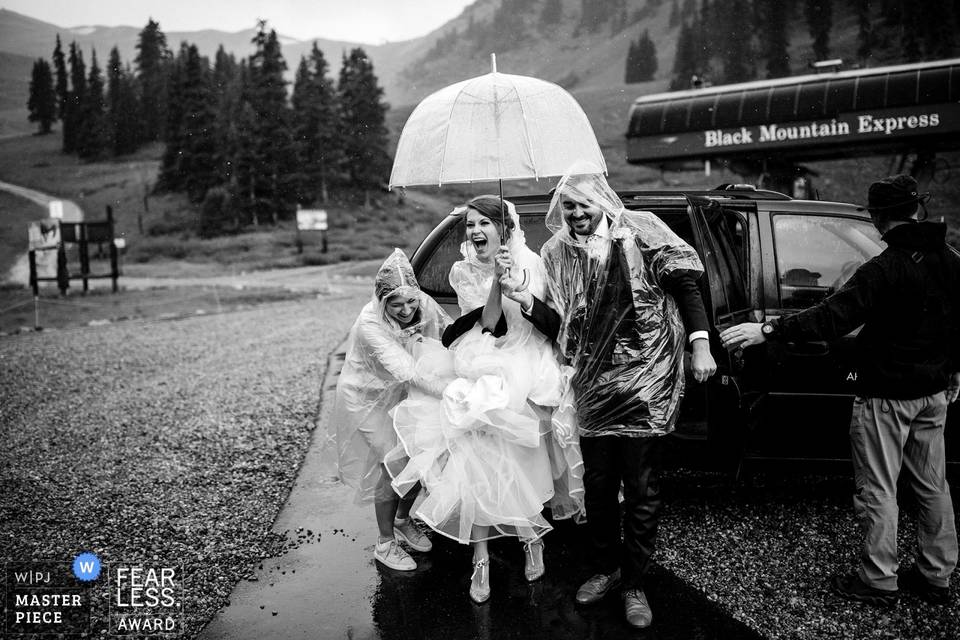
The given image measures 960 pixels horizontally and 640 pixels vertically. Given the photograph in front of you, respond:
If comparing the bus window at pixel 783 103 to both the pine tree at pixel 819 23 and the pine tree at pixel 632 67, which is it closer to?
the pine tree at pixel 819 23

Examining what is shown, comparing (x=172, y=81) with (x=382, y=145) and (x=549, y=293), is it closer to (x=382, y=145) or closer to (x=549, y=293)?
(x=382, y=145)

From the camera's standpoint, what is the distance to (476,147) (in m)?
3.35

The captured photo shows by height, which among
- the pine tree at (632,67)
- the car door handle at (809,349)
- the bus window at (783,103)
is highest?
the pine tree at (632,67)

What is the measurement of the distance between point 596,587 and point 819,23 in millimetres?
109858

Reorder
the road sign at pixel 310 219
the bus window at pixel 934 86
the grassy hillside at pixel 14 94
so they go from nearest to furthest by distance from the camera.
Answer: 1. the bus window at pixel 934 86
2. the road sign at pixel 310 219
3. the grassy hillside at pixel 14 94

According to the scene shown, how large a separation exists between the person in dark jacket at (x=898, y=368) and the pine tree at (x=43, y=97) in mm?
124987

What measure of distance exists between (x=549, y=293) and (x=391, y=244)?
50889 millimetres

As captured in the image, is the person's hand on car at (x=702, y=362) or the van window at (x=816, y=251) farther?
the van window at (x=816, y=251)

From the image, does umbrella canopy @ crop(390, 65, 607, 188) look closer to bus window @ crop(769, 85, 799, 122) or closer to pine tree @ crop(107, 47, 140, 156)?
bus window @ crop(769, 85, 799, 122)

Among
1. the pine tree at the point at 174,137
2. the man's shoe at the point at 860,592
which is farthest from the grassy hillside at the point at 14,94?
the man's shoe at the point at 860,592

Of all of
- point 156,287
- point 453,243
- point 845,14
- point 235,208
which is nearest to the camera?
point 453,243

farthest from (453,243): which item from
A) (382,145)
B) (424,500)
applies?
(382,145)

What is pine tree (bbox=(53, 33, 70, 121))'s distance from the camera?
98581 mm

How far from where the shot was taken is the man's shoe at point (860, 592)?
3.18 metres
